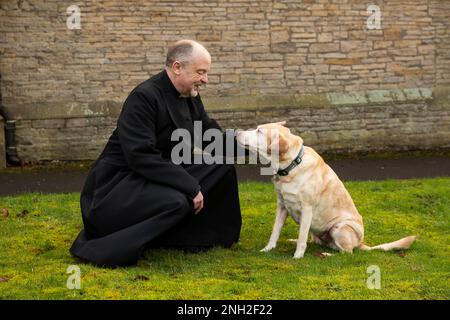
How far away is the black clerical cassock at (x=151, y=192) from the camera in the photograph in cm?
658

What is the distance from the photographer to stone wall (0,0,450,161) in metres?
12.7

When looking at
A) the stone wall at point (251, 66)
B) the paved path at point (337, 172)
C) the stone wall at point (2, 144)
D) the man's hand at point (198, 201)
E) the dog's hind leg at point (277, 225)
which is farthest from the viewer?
the stone wall at point (251, 66)

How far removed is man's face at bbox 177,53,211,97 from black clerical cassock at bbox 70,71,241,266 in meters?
0.16

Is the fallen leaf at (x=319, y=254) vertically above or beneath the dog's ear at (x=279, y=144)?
beneath

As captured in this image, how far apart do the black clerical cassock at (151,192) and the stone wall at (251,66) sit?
5.82 m

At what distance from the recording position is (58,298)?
5.72 m

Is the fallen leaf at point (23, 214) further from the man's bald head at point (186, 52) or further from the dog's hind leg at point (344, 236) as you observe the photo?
the dog's hind leg at point (344, 236)

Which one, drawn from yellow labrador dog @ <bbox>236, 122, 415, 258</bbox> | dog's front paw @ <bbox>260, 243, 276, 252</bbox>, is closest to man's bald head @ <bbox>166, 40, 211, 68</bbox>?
yellow labrador dog @ <bbox>236, 122, 415, 258</bbox>

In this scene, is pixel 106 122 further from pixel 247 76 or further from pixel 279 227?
pixel 279 227

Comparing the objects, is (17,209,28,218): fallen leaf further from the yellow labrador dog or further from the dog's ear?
the dog's ear

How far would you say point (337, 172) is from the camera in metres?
12.1

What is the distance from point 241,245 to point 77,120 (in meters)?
6.02

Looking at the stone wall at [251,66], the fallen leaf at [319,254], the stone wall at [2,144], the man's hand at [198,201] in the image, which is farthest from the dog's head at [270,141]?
the stone wall at [2,144]

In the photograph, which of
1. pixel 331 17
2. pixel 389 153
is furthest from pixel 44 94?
pixel 389 153
